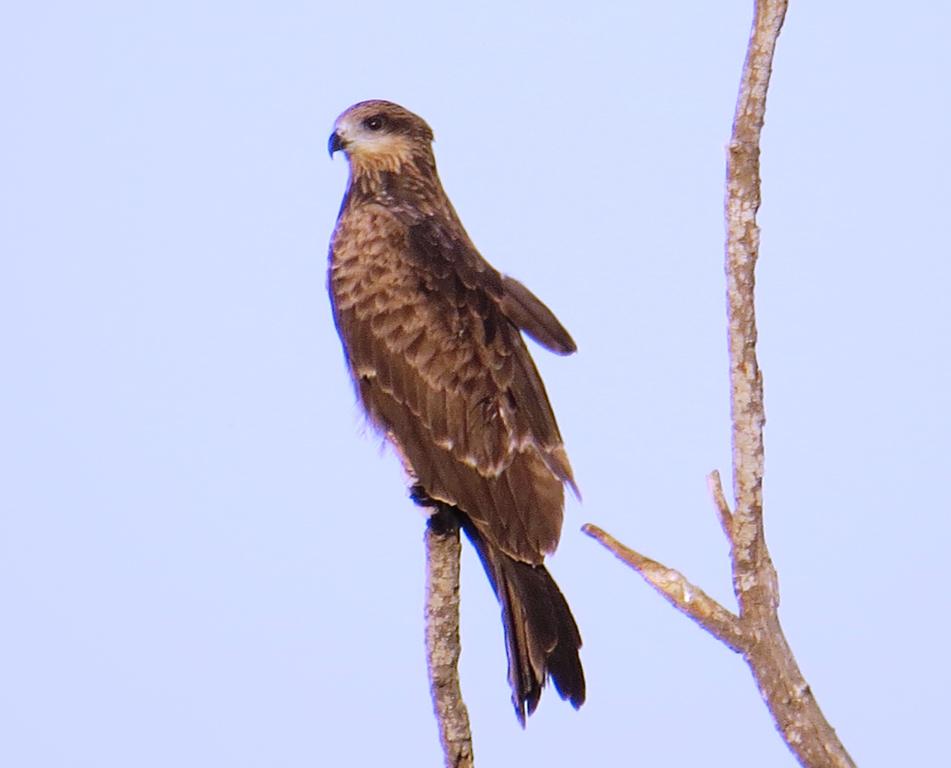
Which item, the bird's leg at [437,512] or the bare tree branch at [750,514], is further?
the bird's leg at [437,512]

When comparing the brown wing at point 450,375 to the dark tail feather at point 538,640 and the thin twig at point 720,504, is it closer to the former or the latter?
the dark tail feather at point 538,640

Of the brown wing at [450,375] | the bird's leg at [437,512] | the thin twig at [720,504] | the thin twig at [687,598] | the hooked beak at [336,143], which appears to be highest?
the hooked beak at [336,143]

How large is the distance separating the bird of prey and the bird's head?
0.20 meters

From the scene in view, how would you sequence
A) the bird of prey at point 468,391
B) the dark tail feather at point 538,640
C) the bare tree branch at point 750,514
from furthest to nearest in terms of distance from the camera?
the bird of prey at point 468,391
the dark tail feather at point 538,640
the bare tree branch at point 750,514

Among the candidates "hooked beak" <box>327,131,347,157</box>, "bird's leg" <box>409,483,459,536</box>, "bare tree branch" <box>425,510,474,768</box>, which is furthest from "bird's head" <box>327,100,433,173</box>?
"bare tree branch" <box>425,510,474,768</box>

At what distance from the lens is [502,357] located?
5.68m

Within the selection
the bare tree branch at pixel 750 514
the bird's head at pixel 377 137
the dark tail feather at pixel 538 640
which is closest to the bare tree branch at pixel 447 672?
the dark tail feather at pixel 538 640

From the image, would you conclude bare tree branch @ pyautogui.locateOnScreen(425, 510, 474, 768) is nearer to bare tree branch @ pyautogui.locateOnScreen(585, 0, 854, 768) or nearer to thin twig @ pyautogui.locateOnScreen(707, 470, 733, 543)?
bare tree branch @ pyautogui.locateOnScreen(585, 0, 854, 768)

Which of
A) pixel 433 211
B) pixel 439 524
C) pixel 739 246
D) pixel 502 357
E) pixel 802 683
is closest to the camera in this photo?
pixel 739 246

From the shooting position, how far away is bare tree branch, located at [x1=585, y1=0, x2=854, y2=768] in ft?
13.0

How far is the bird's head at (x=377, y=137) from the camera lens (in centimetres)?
639

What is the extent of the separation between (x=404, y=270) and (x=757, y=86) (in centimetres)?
209

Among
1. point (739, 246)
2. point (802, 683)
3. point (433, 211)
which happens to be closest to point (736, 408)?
point (739, 246)

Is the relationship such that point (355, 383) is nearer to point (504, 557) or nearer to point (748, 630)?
point (504, 557)
